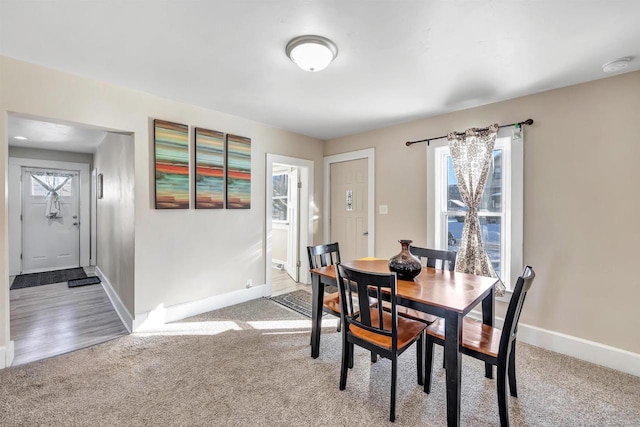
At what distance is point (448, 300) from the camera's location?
171 cm

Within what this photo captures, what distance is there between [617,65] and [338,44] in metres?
2.07

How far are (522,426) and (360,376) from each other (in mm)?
1006

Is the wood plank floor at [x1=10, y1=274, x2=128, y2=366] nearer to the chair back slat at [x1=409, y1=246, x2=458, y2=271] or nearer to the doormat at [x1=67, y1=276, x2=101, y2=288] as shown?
the doormat at [x1=67, y1=276, x2=101, y2=288]

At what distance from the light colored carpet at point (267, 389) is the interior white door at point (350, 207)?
6.16ft

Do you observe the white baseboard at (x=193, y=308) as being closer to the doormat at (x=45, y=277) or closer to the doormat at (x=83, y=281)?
the doormat at (x=83, y=281)

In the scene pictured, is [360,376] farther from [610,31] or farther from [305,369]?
[610,31]

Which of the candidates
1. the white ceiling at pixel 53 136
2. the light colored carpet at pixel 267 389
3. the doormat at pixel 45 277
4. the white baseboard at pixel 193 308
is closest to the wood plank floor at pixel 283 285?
the white baseboard at pixel 193 308

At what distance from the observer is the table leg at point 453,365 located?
156cm

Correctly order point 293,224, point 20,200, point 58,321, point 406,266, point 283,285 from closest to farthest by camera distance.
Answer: point 406,266, point 58,321, point 283,285, point 293,224, point 20,200

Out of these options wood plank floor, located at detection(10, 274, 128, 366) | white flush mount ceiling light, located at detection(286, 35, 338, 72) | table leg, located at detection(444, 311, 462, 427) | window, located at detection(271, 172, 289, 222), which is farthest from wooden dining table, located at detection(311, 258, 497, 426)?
window, located at detection(271, 172, 289, 222)

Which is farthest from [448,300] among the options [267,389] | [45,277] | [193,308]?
[45,277]

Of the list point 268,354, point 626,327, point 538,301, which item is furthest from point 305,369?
point 626,327

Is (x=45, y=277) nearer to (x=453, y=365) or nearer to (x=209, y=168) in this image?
(x=209, y=168)

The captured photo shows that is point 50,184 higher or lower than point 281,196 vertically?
higher
